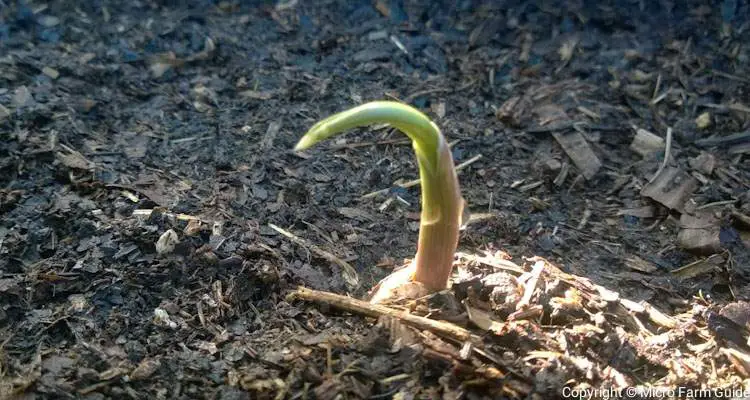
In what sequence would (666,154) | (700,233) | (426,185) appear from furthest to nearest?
1. (666,154)
2. (700,233)
3. (426,185)

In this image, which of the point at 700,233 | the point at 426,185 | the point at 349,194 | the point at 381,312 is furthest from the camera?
the point at 349,194

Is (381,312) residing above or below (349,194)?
above

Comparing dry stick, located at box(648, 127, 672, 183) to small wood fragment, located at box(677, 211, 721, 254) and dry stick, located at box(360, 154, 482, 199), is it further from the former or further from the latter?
dry stick, located at box(360, 154, 482, 199)

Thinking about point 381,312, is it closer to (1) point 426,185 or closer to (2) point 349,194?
(1) point 426,185

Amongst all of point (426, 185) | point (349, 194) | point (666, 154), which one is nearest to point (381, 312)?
point (426, 185)

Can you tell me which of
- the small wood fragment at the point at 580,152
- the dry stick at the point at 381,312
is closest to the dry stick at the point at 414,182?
the small wood fragment at the point at 580,152

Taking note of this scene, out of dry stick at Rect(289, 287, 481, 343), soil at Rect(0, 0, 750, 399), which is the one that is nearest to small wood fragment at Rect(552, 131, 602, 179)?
soil at Rect(0, 0, 750, 399)
